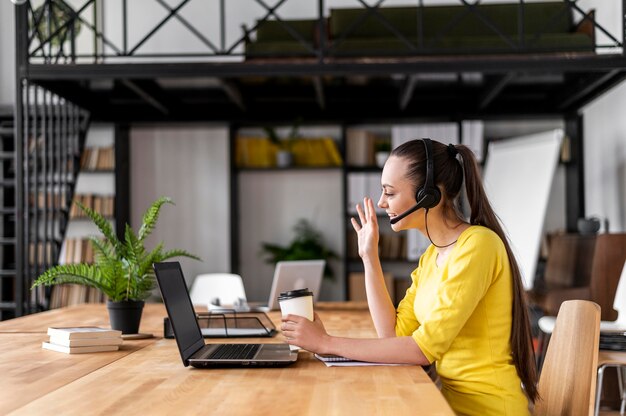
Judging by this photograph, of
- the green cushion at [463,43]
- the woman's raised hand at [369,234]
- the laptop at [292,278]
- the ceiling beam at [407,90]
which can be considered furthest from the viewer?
the ceiling beam at [407,90]

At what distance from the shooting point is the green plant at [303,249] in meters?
7.82

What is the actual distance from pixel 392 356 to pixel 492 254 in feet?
1.20

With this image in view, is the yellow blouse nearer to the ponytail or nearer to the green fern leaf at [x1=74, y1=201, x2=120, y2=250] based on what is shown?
the ponytail

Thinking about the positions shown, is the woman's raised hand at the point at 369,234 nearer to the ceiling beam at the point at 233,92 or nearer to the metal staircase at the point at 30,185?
the metal staircase at the point at 30,185

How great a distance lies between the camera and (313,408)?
165 centimetres

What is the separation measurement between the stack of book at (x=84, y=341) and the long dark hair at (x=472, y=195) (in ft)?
3.41

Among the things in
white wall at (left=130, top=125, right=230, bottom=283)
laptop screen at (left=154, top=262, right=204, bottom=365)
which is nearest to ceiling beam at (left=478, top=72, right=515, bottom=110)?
white wall at (left=130, top=125, right=230, bottom=283)

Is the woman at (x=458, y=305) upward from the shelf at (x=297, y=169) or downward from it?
downward

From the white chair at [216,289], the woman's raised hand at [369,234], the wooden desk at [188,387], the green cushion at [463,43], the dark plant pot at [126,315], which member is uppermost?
the green cushion at [463,43]

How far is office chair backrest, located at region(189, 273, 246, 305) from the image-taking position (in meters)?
5.15

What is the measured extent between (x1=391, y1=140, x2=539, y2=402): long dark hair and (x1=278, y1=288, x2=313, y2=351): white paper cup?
42 centimetres

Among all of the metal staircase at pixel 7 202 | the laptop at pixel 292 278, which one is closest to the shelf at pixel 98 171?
the metal staircase at pixel 7 202

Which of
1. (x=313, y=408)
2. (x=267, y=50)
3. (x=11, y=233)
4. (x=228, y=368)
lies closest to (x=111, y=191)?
(x=11, y=233)

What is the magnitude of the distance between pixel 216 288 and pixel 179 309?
298 cm
